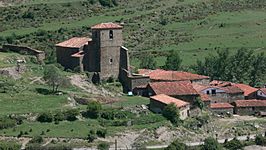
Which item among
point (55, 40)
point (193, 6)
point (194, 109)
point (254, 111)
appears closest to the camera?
point (194, 109)

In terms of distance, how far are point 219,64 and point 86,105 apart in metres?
22.9

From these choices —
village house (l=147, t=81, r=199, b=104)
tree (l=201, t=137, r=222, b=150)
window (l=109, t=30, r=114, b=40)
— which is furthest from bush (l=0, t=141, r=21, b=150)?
window (l=109, t=30, r=114, b=40)

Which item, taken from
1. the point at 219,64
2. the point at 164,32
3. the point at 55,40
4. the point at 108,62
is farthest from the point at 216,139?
the point at 164,32

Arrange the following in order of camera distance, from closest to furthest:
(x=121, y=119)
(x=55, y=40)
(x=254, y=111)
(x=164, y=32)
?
(x=121, y=119), (x=254, y=111), (x=55, y=40), (x=164, y=32)

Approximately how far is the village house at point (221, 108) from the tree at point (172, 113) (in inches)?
293

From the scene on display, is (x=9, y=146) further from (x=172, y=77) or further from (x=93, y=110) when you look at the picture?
(x=172, y=77)

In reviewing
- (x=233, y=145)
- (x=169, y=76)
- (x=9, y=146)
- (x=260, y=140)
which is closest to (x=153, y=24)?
(x=169, y=76)

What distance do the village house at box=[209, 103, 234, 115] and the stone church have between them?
8.98 metres

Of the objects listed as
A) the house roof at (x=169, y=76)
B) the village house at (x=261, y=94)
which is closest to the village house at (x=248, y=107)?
the village house at (x=261, y=94)

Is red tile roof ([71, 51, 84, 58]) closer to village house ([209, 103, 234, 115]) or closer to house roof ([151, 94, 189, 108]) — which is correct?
house roof ([151, 94, 189, 108])

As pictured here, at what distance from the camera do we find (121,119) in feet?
219

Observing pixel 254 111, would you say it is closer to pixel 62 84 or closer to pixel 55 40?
pixel 62 84

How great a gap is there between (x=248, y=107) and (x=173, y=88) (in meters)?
8.47

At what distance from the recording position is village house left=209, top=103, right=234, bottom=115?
244 feet
